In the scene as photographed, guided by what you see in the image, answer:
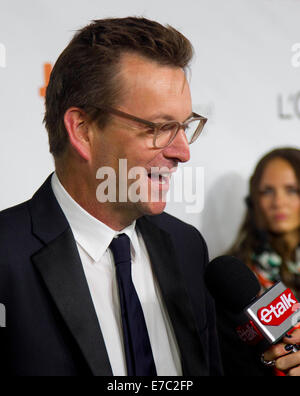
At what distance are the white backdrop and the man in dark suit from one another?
227mm

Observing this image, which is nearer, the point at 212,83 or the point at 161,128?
the point at 161,128

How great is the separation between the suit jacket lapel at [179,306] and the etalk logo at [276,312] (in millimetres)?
226

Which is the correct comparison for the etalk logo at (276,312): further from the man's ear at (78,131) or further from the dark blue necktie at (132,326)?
the man's ear at (78,131)

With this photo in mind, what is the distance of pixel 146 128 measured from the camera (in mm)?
847

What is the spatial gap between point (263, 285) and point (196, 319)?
861 millimetres

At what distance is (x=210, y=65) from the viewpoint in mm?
1469

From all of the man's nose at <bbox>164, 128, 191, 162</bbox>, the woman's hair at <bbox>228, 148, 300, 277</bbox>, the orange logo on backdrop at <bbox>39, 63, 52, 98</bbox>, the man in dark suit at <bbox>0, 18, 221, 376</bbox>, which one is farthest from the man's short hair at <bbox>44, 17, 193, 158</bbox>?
the woman's hair at <bbox>228, 148, 300, 277</bbox>

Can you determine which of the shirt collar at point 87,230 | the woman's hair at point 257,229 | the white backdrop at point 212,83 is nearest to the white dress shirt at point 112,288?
the shirt collar at point 87,230

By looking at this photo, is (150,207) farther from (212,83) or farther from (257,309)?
(212,83)

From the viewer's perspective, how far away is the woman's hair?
5.82ft

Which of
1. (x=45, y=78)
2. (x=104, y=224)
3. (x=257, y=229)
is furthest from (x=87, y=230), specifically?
(x=257, y=229)

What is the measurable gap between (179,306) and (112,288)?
0.13m

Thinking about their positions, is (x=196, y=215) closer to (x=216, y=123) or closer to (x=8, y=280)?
(x=216, y=123)

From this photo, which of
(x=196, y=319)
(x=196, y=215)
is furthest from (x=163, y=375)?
(x=196, y=215)
